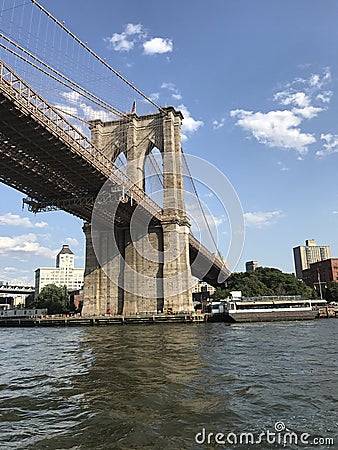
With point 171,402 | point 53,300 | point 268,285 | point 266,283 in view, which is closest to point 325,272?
point 266,283

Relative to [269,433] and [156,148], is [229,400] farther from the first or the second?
[156,148]

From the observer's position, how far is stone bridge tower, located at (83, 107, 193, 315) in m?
46.1

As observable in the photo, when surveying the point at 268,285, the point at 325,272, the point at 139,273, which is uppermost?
the point at 325,272

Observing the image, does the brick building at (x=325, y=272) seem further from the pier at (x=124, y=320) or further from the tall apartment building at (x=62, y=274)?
the tall apartment building at (x=62, y=274)

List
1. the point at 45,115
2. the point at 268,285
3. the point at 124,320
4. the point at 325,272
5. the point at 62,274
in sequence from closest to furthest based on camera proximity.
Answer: the point at 45,115 → the point at 124,320 → the point at 268,285 → the point at 325,272 → the point at 62,274

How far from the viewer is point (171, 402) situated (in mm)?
7789

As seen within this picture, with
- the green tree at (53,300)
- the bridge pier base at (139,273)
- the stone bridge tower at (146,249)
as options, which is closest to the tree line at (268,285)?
the bridge pier base at (139,273)

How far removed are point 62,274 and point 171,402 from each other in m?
154

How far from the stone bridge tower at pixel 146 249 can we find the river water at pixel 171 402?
32.2 metres

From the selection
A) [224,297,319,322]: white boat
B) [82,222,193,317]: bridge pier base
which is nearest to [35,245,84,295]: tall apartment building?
[82,222,193,317]: bridge pier base

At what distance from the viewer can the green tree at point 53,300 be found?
217 ft

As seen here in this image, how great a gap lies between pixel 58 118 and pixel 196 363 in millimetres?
21357

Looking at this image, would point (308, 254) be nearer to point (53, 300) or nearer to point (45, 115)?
point (53, 300)

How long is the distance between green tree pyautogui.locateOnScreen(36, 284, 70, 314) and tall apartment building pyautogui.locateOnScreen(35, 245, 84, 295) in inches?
2678
